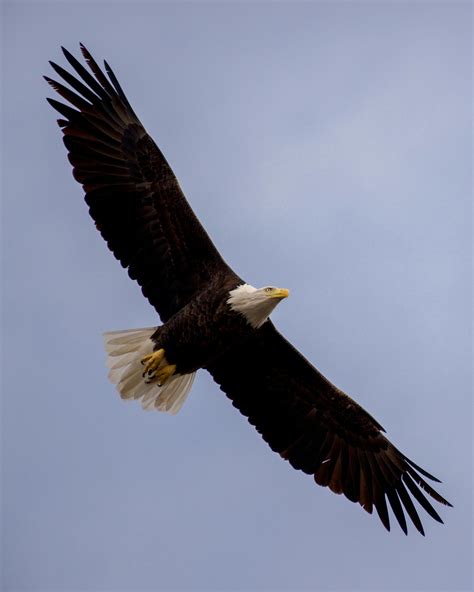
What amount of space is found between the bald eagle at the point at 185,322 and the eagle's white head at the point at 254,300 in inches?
0.4

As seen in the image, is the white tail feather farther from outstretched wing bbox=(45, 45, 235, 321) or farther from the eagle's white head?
the eagle's white head

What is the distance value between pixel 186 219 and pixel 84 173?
1.10 m

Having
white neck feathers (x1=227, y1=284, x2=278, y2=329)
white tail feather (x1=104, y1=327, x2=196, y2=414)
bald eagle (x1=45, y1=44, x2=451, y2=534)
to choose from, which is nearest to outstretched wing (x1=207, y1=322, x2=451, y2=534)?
bald eagle (x1=45, y1=44, x2=451, y2=534)

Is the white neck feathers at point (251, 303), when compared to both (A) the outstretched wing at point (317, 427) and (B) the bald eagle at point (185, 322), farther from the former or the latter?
(A) the outstretched wing at point (317, 427)

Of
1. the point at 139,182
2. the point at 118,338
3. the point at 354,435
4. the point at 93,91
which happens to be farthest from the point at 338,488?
the point at 93,91

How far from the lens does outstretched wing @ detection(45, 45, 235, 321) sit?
13422mm

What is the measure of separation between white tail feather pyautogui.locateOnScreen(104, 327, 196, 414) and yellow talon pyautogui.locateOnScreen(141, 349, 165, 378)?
51 millimetres

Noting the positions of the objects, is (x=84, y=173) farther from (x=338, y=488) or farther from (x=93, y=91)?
(x=338, y=488)

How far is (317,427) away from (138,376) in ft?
6.51

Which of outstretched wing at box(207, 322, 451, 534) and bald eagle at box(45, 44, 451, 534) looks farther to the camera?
outstretched wing at box(207, 322, 451, 534)

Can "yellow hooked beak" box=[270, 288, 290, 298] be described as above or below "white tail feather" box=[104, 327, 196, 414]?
above

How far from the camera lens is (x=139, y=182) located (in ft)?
44.4

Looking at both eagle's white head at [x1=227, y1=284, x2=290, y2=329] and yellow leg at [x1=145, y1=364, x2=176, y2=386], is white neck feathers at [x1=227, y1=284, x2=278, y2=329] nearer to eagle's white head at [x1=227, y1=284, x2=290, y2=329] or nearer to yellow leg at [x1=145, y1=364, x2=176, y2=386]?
eagle's white head at [x1=227, y1=284, x2=290, y2=329]

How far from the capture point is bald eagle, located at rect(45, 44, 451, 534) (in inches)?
526
